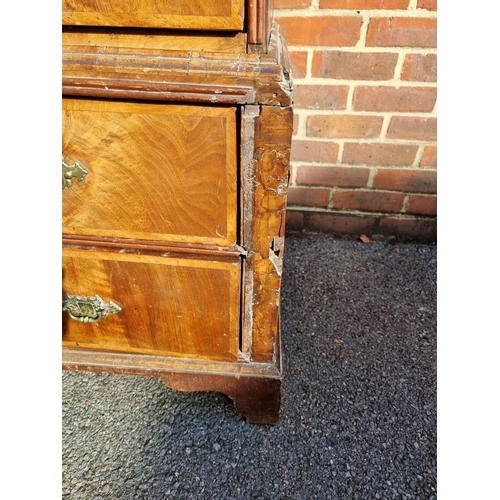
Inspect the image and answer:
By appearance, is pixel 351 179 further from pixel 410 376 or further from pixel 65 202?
pixel 65 202

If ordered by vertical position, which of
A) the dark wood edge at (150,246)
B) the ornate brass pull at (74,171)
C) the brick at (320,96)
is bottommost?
Answer: the dark wood edge at (150,246)

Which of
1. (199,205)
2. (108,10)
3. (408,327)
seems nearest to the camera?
(108,10)

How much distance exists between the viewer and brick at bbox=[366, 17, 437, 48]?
1246mm

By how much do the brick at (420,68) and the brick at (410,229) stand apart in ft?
1.59

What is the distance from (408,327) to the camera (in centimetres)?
131

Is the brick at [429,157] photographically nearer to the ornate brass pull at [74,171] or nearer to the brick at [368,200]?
the brick at [368,200]

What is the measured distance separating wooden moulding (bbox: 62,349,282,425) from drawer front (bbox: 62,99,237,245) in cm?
32

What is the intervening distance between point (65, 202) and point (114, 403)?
56 cm

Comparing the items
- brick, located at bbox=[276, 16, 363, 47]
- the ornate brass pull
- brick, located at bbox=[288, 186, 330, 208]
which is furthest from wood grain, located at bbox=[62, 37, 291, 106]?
brick, located at bbox=[288, 186, 330, 208]

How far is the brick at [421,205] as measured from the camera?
1549mm

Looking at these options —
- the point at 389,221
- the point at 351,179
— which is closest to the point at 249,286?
the point at 351,179

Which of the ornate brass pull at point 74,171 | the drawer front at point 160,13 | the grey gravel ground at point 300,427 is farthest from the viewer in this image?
the grey gravel ground at point 300,427

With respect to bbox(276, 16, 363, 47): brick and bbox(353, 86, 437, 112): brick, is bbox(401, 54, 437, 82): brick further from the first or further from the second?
bbox(276, 16, 363, 47): brick

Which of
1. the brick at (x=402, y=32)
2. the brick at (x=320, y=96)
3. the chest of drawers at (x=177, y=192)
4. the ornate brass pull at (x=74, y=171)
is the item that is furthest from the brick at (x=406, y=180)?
the ornate brass pull at (x=74, y=171)
